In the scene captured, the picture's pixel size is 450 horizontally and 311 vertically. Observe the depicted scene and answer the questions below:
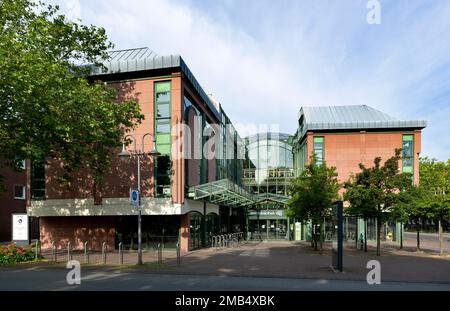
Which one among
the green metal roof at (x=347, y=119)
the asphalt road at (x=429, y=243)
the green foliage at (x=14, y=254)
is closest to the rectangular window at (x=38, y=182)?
the green foliage at (x=14, y=254)

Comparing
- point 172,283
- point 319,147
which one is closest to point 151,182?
point 172,283

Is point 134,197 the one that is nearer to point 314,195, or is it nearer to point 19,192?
point 314,195

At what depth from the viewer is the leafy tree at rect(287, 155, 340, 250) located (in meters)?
22.4

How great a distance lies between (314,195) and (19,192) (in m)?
30.7

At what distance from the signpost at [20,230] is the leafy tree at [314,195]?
52.2ft

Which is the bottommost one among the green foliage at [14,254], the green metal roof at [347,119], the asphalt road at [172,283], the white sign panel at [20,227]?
the green foliage at [14,254]

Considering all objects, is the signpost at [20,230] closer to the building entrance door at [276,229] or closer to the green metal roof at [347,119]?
the building entrance door at [276,229]

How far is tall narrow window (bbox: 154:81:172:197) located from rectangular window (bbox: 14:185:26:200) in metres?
22.3

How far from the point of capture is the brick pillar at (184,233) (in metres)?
22.0

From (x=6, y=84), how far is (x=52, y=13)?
701 centimetres

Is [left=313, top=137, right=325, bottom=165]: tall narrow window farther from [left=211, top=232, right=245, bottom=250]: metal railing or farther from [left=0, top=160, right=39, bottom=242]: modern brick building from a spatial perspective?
[left=0, top=160, right=39, bottom=242]: modern brick building

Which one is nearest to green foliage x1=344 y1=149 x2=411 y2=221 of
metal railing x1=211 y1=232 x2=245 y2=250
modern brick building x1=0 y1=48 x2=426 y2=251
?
modern brick building x1=0 y1=48 x2=426 y2=251
